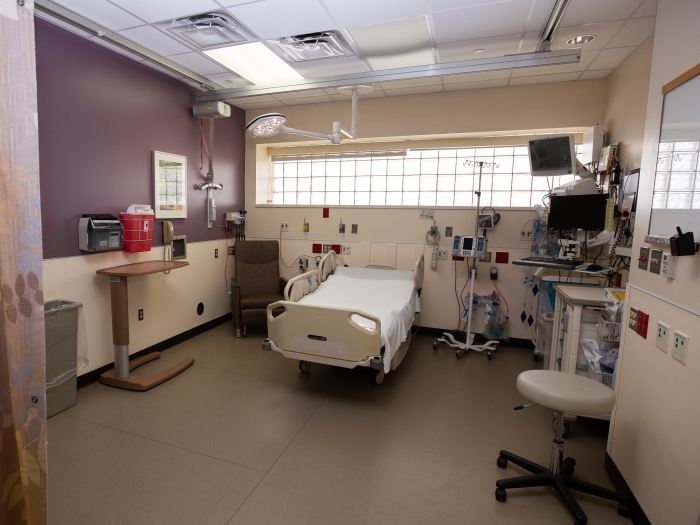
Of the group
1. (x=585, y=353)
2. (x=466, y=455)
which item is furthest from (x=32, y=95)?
(x=585, y=353)

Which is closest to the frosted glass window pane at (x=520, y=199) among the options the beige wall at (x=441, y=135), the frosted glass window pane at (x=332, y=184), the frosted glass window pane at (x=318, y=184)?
the beige wall at (x=441, y=135)

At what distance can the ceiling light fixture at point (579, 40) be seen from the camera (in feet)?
9.17

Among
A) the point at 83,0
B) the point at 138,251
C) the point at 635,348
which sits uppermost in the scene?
the point at 83,0

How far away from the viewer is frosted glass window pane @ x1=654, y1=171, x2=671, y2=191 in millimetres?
1631

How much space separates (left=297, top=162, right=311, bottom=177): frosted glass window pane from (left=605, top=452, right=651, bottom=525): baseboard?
4.30 m

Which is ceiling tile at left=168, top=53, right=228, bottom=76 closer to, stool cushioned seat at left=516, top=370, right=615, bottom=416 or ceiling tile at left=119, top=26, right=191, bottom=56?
ceiling tile at left=119, top=26, right=191, bottom=56

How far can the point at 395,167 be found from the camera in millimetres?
4664

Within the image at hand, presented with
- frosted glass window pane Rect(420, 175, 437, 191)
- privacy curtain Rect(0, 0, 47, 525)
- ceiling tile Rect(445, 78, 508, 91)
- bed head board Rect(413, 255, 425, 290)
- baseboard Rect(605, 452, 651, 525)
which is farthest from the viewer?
frosted glass window pane Rect(420, 175, 437, 191)

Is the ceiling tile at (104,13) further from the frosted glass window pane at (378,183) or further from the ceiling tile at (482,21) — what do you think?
the frosted glass window pane at (378,183)

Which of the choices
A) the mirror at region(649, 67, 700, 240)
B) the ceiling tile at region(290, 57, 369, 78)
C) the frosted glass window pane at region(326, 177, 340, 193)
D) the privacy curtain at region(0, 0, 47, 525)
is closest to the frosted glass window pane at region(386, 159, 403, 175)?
the frosted glass window pane at region(326, 177, 340, 193)

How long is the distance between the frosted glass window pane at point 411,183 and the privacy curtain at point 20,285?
4084mm

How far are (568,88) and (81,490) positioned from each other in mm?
4910

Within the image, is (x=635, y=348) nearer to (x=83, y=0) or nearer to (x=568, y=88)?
(x=568, y=88)

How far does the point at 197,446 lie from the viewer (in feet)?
7.33
